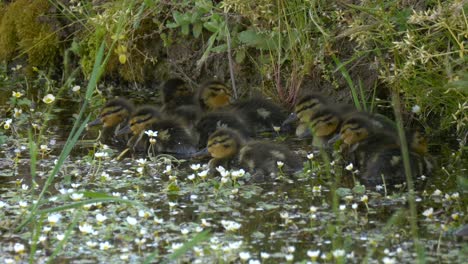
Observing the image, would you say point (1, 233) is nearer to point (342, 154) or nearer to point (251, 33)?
point (342, 154)

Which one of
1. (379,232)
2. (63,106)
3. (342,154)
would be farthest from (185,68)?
(379,232)

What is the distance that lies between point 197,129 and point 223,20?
66cm

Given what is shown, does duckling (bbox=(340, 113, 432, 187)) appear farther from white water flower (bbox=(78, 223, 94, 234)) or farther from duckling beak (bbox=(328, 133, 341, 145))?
white water flower (bbox=(78, 223, 94, 234))

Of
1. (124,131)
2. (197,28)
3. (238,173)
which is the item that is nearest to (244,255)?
(238,173)

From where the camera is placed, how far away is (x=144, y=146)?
593cm

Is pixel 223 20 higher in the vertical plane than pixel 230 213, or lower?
higher

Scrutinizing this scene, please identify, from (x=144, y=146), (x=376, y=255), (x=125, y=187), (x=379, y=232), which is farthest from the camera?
(x=144, y=146)

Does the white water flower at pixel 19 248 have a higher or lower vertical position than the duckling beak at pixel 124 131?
lower

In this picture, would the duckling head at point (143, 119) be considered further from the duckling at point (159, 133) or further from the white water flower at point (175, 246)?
the white water flower at point (175, 246)

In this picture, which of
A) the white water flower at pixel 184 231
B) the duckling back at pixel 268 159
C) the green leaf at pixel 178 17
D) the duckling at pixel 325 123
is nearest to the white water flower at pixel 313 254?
the white water flower at pixel 184 231

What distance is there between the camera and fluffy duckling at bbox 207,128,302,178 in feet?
17.2

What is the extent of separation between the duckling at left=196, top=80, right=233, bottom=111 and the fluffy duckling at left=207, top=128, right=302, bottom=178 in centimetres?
70

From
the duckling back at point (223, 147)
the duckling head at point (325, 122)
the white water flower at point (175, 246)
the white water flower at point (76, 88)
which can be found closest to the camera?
the white water flower at point (175, 246)

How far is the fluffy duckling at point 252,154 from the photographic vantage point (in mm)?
5242
